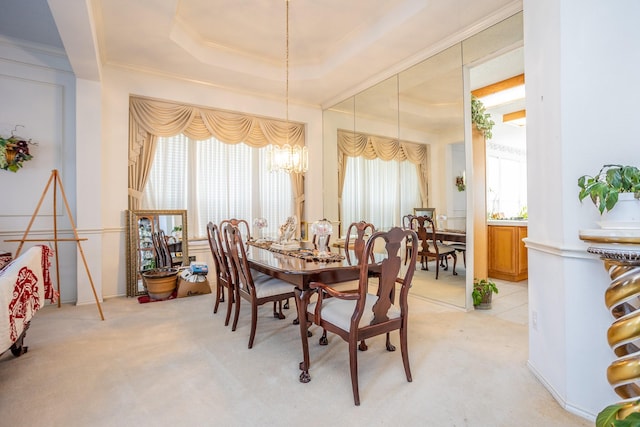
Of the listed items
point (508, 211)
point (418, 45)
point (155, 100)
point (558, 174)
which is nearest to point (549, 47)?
point (558, 174)

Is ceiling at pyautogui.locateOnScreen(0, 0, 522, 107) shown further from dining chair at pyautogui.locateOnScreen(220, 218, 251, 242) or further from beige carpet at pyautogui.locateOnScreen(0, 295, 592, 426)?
beige carpet at pyautogui.locateOnScreen(0, 295, 592, 426)

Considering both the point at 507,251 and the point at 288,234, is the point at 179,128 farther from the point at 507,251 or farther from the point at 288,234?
the point at 507,251

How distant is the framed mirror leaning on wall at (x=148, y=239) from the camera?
158 inches

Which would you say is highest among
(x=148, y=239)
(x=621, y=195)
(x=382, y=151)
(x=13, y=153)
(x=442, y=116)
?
(x=442, y=116)

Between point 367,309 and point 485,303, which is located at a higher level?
point 367,309

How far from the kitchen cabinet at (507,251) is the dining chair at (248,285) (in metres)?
3.70

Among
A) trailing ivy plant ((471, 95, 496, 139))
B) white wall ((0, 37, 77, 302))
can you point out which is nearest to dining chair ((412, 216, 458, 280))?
trailing ivy plant ((471, 95, 496, 139))

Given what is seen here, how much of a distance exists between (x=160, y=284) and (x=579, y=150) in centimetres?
425

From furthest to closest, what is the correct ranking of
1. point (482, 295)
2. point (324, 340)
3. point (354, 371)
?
1. point (482, 295)
2. point (324, 340)
3. point (354, 371)

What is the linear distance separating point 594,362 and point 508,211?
519 cm

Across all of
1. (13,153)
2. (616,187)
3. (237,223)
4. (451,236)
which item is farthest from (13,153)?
(616,187)

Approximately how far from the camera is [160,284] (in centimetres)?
381

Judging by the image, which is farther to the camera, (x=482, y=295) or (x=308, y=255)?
(x=482, y=295)

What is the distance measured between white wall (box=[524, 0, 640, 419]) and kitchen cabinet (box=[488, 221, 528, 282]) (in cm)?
311
